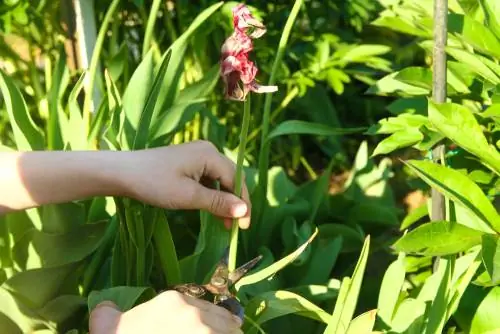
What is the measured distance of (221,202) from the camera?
41.1 inches

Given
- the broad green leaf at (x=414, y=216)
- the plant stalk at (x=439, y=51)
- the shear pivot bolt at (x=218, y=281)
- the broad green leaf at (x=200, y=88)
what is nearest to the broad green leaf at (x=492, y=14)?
the plant stalk at (x=439, y=51)

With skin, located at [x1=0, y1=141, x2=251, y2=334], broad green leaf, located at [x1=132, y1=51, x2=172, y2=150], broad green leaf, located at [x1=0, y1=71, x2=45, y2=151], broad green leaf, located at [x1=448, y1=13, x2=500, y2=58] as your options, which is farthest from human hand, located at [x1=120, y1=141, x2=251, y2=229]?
broad green leaf, located at [x1=448, y1=13, x2=500, y2=58]

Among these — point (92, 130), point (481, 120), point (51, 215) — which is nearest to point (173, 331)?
point (51, 215)

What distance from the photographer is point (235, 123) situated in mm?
2166

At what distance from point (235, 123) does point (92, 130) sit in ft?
2.69

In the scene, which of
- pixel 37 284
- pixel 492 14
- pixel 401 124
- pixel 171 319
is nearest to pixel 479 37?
pixel 492 14

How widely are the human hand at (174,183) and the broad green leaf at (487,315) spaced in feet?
1.27

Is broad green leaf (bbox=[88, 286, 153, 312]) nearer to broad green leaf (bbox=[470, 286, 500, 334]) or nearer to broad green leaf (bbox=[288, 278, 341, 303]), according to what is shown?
broad green leaf (bbox=[288, 278, 341, 303])

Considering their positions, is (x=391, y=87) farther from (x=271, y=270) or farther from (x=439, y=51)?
(x=271, y=270)

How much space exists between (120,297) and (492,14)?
71 cm

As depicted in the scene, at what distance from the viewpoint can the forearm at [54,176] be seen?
1.02 metres

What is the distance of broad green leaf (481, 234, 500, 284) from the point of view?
3.11 feet

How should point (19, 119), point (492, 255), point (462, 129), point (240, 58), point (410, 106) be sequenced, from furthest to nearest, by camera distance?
point (410, 106)
point (19, 119)
point (462, 129)
point (492, 255)
point (240, 58)

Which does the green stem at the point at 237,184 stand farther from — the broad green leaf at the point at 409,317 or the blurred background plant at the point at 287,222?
the broad green leaf at the point at 409,317
